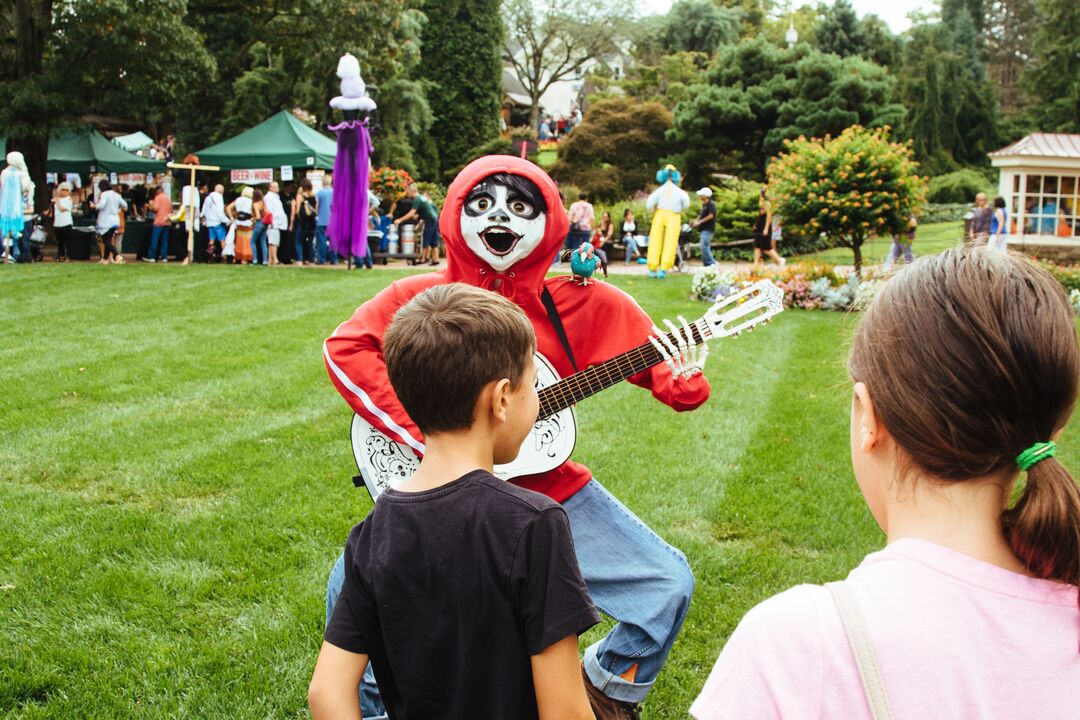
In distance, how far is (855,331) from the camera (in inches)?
61.9

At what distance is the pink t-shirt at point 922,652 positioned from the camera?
1323mm

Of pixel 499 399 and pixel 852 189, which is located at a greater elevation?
pixel 852 189

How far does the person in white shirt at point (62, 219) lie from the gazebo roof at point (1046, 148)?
1993 centimetres

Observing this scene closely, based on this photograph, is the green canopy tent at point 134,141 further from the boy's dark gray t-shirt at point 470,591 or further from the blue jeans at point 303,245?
the boy's dark gray t-shirt at point 470,591

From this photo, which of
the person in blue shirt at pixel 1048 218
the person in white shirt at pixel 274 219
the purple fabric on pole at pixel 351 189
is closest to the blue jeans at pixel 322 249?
the person in white shirt at pixel 274 219

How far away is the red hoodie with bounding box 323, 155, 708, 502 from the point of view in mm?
3117

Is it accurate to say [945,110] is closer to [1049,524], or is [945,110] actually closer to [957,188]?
[957,188]

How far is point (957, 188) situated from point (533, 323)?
36299 mm

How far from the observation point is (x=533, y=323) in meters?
3.36

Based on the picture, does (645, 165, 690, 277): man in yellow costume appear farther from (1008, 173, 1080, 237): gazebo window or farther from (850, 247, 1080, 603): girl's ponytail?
(850, 247, 1080, 603): girl's ponytail

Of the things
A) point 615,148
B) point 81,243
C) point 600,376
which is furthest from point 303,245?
point 600,376

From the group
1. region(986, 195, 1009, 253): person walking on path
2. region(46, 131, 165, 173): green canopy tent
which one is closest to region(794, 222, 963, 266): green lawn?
region(986, 195, 1009, 253): person walking on path

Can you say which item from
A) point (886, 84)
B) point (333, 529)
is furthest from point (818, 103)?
point (333, 529)

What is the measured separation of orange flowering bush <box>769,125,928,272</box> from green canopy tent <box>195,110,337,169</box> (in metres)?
10.5
